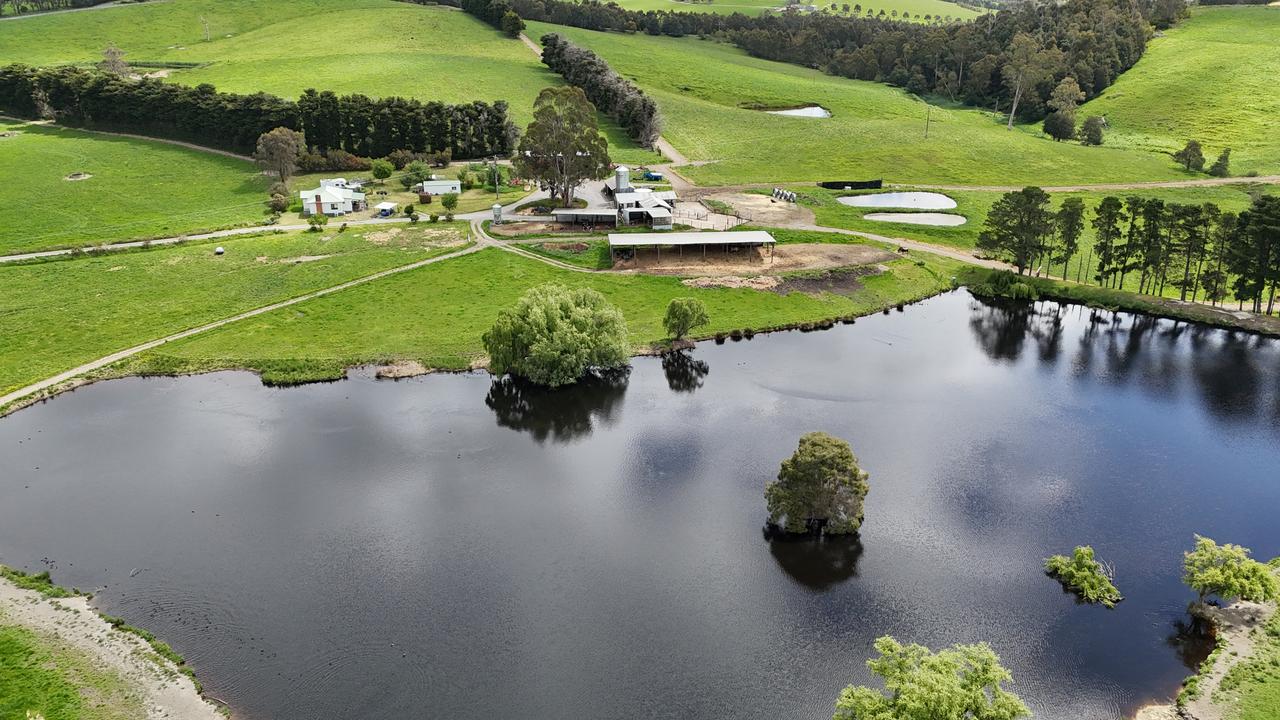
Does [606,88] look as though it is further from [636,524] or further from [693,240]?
[636,524]

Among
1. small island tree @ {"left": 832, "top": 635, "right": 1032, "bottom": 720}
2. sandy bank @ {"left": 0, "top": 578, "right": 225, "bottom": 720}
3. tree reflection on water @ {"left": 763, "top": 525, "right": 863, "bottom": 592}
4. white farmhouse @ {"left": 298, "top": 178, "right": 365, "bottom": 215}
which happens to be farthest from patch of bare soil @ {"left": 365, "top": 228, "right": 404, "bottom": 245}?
small island tree @ {"left": 832, "top": 635, "right": 1032, "bottom": 720}

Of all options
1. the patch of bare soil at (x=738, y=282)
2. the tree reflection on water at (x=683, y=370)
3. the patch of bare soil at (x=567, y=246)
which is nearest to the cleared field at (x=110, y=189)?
the patch of bare soil at (x=567, y=246)

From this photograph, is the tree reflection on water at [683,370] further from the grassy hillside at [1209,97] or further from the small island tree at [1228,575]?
the grassy hillside at [1209,97]

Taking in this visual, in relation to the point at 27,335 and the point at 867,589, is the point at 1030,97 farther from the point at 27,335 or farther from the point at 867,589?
the point at 27,335

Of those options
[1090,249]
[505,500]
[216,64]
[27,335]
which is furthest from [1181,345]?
[216,64]

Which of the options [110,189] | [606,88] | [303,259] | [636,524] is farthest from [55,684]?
[606,88]
